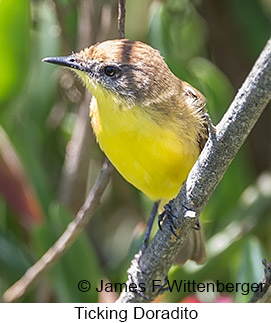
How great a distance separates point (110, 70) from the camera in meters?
3.04

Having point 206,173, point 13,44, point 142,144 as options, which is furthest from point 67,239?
point 13,44

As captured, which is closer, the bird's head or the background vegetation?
the bird's head

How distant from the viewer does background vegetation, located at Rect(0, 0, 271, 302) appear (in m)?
3.43

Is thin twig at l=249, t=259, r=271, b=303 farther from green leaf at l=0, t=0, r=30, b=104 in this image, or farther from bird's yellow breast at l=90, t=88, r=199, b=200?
green leaf at l=0, t=0, r=30, b=104

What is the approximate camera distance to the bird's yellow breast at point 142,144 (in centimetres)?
294

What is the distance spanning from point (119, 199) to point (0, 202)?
37.6 inches

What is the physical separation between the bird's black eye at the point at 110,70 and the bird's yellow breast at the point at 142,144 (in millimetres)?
78

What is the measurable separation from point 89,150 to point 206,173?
4.96 feet

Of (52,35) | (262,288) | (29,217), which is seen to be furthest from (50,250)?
(52,35)

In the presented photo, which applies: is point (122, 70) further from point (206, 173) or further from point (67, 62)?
point (206, 173)

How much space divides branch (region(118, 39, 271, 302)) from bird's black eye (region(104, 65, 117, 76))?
663 millimetres

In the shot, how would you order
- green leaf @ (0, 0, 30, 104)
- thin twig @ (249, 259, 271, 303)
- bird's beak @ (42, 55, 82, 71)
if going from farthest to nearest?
green leaf @ (0, 0, 30, 104), bird's beak @ (42, 55, 82, 71), thin twig @ (249, 259, 271, 303)

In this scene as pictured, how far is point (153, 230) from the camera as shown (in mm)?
3520

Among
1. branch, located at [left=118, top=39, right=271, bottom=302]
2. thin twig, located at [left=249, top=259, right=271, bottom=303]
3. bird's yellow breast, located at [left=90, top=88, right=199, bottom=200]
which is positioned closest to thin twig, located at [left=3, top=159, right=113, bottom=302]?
bird's yellow breast, located at [left=90, top=88, right=199, bottom=200]
